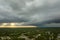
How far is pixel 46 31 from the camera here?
30.2ft

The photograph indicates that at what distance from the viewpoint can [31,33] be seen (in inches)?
359

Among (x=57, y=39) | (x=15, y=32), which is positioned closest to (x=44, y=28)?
(x=57, y=39)

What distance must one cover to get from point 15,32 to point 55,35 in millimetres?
1944

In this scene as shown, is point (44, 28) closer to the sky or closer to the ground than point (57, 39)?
closer to the sky

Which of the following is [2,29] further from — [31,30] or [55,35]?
[55,35]

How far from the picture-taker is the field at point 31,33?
29.3 ft

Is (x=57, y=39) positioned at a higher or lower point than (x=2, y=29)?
lower

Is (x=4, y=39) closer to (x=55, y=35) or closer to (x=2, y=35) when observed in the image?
(x=2, y=35)

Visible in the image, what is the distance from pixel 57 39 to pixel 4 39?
2.49 metres

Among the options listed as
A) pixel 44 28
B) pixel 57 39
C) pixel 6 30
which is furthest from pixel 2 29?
pixel 57 39

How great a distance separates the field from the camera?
29.3ft

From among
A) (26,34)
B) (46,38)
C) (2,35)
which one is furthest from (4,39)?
(46,38)

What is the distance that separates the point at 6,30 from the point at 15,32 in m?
0.45

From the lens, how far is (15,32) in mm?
9320
